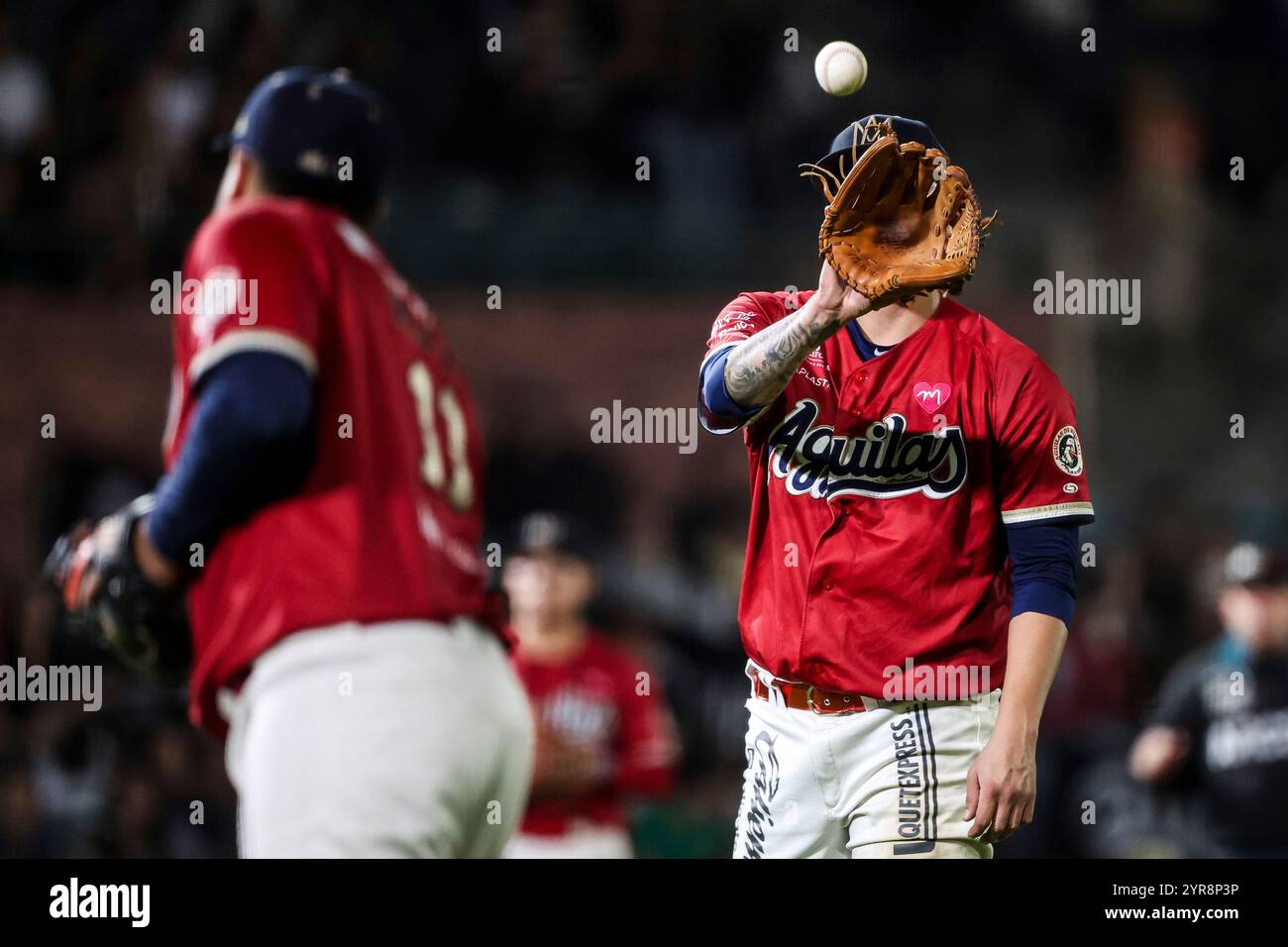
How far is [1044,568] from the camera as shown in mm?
3629

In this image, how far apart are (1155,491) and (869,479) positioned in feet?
22.6

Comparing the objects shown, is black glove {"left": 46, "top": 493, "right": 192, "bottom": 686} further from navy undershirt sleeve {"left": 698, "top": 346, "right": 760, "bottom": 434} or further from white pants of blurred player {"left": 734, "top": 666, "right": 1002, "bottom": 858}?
white pants of blurred player {"left": 734, "top": 666, "right": 1002, "bottom": 858}

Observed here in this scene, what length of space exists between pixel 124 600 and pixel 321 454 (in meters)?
0.53

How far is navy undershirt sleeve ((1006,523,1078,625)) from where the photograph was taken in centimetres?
360

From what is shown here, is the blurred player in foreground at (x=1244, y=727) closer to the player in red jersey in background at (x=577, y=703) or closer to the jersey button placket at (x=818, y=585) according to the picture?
the player in red jersey in background at (x=577, y=703)

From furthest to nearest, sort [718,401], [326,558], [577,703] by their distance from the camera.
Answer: [577,703] → [718,401] → [326,558]

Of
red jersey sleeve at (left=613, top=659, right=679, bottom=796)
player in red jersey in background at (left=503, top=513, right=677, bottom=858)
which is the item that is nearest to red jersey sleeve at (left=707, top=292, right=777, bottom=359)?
player in red jersey in background at (left=503, top=513, right=677, bottom=858)

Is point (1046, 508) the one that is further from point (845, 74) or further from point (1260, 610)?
point (1260, 610)

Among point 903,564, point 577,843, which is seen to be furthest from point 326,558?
point 577,843

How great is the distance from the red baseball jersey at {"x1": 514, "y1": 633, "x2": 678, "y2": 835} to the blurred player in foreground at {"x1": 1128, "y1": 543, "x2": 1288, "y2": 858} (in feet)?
6.71

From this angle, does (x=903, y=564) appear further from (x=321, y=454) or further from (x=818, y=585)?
(x=321, y=454)

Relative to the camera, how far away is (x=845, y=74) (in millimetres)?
3744

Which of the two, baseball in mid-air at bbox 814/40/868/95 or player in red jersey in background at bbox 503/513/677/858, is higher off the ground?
baseball in mid-air at bbox 814/40/868/95

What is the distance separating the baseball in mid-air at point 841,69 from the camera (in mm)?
3744
